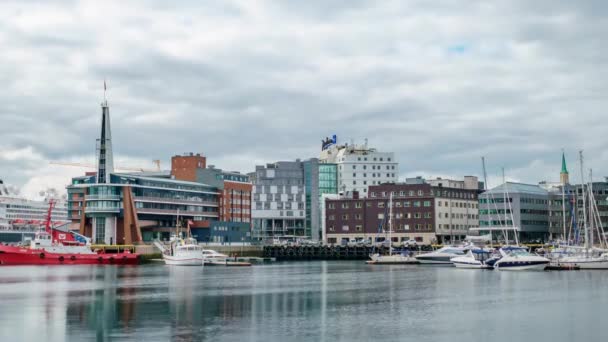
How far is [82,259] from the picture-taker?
158250 millimetres

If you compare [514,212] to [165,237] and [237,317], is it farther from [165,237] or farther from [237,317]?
[237,317]

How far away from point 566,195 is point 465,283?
11303cm

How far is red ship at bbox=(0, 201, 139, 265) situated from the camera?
15262 centimetres

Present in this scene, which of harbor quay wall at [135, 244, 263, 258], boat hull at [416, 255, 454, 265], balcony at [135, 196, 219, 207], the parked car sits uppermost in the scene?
balcony at [135, 196, 219, 207]

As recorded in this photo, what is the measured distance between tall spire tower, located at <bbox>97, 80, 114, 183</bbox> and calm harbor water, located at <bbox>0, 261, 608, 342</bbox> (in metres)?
84.7

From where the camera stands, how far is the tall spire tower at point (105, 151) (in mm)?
179250

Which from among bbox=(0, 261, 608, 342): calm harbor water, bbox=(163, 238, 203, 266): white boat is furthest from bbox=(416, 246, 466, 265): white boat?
bbox=(0, 261, 608, 342): calm harbor water

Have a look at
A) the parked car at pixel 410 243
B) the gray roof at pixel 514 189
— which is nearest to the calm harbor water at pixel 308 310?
the parked car at pixel 410 243

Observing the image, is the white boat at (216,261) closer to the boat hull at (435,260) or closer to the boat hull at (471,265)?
the boat hull at (435,260)

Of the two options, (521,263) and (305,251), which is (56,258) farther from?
(521,263)

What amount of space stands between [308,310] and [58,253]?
107m

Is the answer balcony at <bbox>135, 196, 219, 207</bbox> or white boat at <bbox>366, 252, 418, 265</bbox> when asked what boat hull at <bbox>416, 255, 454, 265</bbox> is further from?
balcony at <bbox>135, 196, 219, 207</bbox>

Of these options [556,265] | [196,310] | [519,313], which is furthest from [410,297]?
[556,265]

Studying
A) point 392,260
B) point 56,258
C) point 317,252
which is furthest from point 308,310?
point 317,252
